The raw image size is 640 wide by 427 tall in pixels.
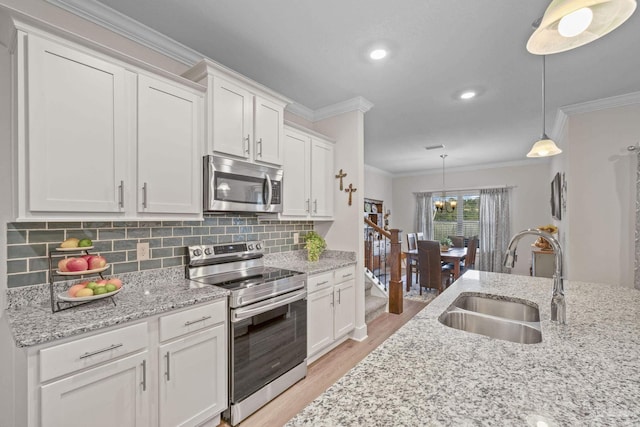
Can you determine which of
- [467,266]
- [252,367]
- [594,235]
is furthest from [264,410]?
[467,266]

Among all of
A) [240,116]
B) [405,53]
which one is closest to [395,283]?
[405,53]

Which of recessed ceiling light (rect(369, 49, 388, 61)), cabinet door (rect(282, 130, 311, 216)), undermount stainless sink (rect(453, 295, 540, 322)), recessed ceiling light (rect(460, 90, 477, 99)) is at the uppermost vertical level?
recessed ceiling light (rect(369, 49, 388, 61))

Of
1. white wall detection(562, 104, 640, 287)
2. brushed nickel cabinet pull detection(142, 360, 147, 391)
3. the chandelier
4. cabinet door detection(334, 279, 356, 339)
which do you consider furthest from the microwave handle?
the chandelier

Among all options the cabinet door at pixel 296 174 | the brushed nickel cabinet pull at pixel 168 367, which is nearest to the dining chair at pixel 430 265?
the cabinet door at pixel 296 174

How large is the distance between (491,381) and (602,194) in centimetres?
348

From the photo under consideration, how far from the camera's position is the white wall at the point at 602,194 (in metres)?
2.94

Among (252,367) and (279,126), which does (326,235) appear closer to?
(279,126)

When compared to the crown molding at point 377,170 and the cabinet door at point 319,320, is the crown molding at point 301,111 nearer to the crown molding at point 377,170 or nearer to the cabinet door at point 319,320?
the cabinet door at point 319,320

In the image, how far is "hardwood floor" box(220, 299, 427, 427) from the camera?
1980mm

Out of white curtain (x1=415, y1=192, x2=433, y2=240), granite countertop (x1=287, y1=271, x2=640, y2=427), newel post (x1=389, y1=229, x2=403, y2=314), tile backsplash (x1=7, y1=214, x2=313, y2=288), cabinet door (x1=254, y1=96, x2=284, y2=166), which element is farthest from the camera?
white curtain (x1=415, y1=192, x2=433, y2=240)

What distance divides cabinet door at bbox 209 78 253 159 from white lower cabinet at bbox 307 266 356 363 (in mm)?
1302

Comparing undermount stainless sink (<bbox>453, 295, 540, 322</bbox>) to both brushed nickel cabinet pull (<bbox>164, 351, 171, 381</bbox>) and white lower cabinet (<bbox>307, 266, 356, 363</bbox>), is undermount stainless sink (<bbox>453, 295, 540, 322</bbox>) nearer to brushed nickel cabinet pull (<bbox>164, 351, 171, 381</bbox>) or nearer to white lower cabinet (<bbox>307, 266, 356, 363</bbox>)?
white lower cabinet (<bbox>307, 266, 356, 363</bbox>)

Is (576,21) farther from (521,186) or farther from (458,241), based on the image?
(521,186)

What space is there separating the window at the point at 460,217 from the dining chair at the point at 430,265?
287cm
